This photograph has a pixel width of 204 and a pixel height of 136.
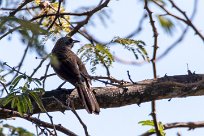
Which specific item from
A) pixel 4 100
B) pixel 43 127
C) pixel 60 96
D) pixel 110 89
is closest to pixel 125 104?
pixel 110 89

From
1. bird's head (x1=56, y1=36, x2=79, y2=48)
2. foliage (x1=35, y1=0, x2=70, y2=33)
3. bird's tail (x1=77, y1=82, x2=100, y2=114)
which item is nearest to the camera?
bird's tail (x1=77, y1=82, x2=100, y2=114)

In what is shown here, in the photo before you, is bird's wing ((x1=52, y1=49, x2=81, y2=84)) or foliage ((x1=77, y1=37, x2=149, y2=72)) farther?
bird's wing ((x1=52, y1=49, x2=81, y2=84))

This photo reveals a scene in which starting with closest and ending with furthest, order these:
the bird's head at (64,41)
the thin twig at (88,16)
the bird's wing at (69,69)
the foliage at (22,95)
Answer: the foliage at (22,95) → the thin twig at (88,16) → the bird's head at (64,41) → the bird's wing at (69,69)

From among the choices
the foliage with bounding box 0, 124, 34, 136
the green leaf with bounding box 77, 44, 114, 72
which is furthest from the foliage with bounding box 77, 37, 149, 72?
the foliage with bounding box 0, 124, 34, 136

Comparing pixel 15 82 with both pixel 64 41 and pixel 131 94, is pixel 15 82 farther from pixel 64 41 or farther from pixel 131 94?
pixel 64 41

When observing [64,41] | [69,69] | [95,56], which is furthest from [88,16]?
[69,69]

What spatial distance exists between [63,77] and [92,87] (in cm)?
81

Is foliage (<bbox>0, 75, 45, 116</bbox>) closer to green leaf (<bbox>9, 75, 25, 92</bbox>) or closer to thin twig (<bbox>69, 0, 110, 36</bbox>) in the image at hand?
green leaf (<bbox>9, 75, 25, 92</bbox>)

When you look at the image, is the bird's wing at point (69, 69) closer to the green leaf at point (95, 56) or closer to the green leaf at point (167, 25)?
the green leaf at point (95, 56)

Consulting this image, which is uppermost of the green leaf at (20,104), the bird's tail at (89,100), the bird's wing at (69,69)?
the bird's wing at (69,69)

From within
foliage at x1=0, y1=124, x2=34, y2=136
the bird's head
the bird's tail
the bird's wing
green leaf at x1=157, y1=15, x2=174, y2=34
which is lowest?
foliage at x1=0, y1=124, x2=34, y2=136

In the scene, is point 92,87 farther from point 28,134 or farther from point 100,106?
point 28,134

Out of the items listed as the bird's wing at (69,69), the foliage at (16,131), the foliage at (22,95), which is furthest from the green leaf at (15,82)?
the bird's wing at (69,69)

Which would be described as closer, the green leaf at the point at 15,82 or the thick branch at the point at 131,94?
the green leaf at the point at 15,82
